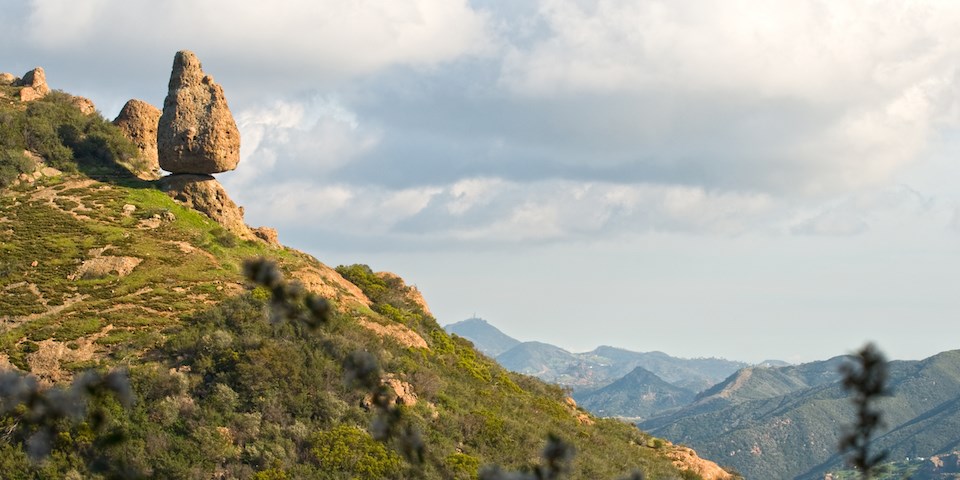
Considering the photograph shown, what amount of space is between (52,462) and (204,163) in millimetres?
29287

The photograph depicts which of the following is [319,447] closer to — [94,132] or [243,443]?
[243,443]

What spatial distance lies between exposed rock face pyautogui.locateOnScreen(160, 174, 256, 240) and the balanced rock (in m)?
0.71

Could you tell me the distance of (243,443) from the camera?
39.8m

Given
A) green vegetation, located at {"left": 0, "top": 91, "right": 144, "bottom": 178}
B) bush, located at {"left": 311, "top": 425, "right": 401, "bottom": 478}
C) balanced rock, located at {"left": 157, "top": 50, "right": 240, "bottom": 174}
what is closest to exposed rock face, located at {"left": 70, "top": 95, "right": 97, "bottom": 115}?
green vegetation, located at {"left": 0, "top": 91, "right": 144, "bottom": 178}

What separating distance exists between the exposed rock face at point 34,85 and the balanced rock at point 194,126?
17.7 meters

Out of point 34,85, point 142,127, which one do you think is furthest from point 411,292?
point 34,85

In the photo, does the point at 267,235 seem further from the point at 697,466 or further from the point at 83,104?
the point at 697,466

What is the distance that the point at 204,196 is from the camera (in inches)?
2443

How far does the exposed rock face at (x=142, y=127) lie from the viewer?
69.8m

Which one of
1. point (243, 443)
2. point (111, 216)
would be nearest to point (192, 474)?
point (243, 443)

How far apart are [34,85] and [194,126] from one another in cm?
2311

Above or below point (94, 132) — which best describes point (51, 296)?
below

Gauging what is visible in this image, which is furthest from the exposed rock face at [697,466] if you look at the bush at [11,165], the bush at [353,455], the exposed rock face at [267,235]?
the bush at [11,165]

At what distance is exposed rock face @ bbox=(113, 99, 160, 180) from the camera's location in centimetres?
6981
